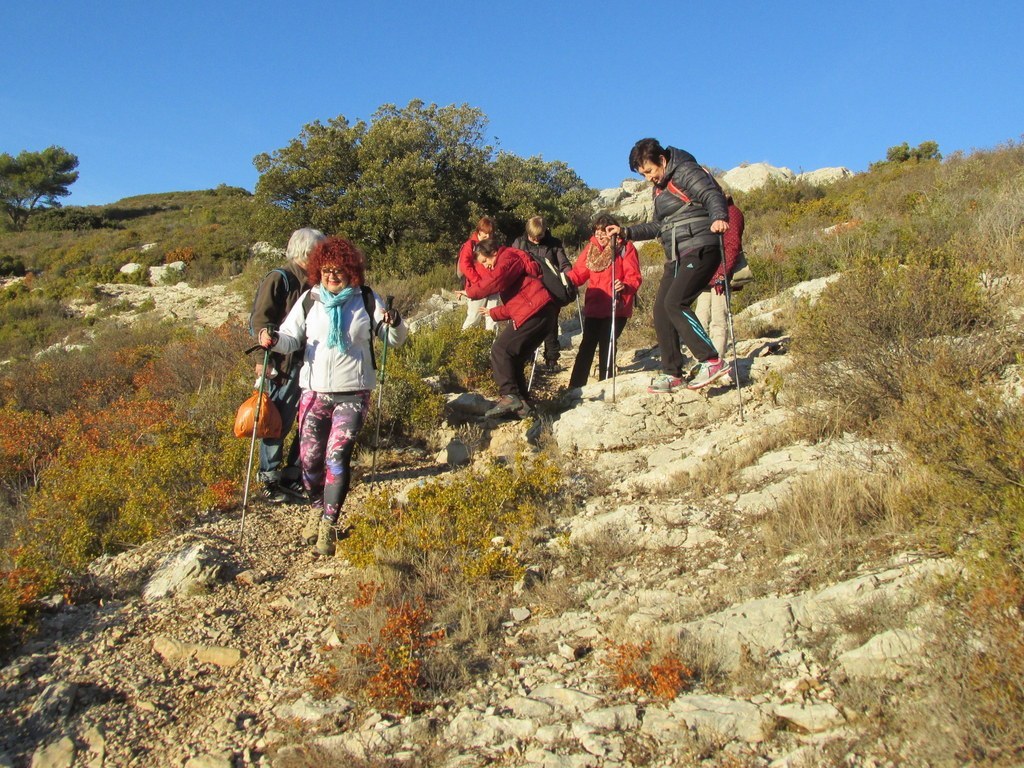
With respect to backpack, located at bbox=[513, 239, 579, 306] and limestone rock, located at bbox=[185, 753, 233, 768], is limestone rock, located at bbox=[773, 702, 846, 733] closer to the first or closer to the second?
limestone rock, located at bbox=[185, 753, 233, 768]

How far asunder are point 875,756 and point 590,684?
1.12 meters

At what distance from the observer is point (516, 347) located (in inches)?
247

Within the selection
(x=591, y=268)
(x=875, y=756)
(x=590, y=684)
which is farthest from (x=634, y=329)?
(x=875, y=756)

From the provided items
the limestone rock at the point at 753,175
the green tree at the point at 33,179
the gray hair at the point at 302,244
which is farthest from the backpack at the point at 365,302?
the green tree at the point at 33,179

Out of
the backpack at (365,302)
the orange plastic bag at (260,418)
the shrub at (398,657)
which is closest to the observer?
the shrub at (398,657)

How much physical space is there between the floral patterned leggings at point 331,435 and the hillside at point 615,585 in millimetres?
280

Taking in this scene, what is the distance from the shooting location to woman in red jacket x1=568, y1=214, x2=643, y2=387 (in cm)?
706

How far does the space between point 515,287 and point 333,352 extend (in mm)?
2205

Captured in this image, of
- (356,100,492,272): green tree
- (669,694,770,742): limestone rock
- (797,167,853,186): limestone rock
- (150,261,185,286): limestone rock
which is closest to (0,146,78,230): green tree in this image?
(150,261,185,286): limestone rock

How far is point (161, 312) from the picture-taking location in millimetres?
17609

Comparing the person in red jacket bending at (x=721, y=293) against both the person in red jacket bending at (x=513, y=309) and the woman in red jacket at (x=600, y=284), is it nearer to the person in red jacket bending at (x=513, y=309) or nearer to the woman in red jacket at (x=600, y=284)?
the woman in red jacket at (x=600, y=284)

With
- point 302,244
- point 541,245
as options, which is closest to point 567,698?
point 302,244

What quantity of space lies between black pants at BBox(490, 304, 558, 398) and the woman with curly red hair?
1.75 m

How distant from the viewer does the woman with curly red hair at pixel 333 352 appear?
4.48 metres
